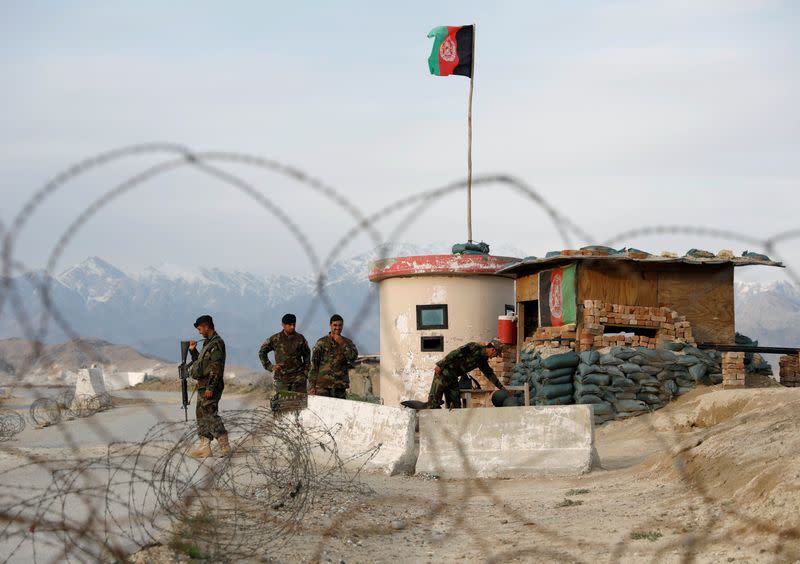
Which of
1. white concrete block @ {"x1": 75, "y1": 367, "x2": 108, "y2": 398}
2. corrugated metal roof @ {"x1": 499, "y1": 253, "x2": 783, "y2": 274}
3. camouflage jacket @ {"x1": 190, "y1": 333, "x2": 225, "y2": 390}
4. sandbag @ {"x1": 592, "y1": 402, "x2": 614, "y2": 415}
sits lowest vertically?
white concrete block @ {"x1": 75, "y1": 367, "x2": 108, "y2": 398}

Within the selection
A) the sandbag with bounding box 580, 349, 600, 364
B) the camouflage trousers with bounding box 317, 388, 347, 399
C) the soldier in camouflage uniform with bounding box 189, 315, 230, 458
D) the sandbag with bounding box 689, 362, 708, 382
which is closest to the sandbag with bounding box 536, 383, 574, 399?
the sandbag with bounding box 580, 349, 600, 364

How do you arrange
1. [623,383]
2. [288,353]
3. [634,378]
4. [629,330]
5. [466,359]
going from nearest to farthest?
[466,359] → [288,353] → [623,383] → [634,378] → [629,330]

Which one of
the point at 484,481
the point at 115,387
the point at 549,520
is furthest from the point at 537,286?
the point at 115,387

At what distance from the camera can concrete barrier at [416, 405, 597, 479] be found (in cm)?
1080

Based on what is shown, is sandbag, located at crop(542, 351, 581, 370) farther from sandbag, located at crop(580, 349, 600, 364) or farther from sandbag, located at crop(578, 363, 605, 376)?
sandbag, located at crop(578, 363, 605, 376)

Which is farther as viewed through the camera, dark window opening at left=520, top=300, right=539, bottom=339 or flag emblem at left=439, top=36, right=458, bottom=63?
flag emblem at left=439, top=36, right=458, bottom=63

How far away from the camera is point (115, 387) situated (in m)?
47.4

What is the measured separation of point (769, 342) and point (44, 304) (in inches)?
6313

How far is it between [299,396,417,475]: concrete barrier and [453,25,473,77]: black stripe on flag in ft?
34.6

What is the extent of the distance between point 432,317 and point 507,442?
839 centimetres

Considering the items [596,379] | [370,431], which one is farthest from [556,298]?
[370,431]

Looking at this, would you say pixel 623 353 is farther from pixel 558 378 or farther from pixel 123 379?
pixel 123 379

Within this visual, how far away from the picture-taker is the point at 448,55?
67.7 ft

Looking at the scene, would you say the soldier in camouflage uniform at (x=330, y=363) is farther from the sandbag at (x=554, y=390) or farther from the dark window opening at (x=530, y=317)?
the dark window opening at (x=530, y=317)
